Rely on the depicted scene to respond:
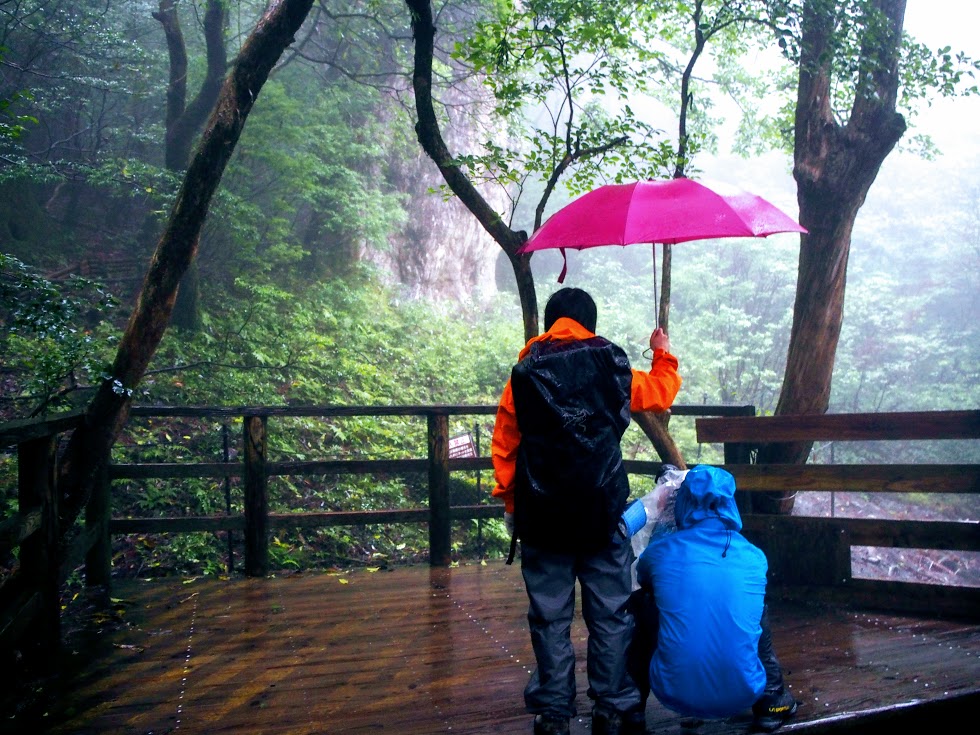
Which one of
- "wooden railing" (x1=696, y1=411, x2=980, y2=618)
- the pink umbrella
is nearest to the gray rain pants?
the pink umbrella

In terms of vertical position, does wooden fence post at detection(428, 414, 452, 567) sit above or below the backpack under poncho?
below

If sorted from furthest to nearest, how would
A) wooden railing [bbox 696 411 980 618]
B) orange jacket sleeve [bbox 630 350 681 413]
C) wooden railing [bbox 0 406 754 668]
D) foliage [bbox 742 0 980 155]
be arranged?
1. foliage [bbox 742 0 980 155]
2. wooden railing [bbox 696 411 980 618]
3. wooden railing [bbox 0 406 754 668]
4. orange jacket sleeve [bbox 630 350 681 413]

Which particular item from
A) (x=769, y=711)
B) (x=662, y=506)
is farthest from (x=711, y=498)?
(x=769, y=711)

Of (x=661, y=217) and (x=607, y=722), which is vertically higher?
(x=661, y=217)

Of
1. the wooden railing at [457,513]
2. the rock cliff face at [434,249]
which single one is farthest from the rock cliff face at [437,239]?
the wooden railing at [457,513]

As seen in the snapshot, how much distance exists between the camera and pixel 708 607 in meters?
2.70

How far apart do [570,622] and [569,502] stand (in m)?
0.48

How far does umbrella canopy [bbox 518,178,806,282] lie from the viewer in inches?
129

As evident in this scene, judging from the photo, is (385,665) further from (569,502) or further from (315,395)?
(315,395)

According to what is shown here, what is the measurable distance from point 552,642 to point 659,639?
38 cm

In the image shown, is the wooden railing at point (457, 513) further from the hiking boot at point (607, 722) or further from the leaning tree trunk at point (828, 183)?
the hiking boot at point (607, 722)

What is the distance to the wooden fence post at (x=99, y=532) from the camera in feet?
16.6

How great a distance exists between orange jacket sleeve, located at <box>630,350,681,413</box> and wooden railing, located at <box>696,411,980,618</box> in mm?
1845

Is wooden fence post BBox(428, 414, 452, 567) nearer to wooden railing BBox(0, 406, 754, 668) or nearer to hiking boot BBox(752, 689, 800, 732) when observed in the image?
wooden railing BBox(0, 406, 754, 668)
